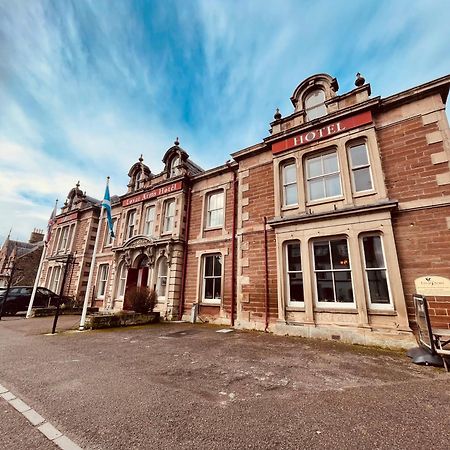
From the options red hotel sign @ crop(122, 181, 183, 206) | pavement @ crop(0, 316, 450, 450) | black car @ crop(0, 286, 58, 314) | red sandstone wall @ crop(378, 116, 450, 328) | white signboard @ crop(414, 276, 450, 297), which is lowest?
pavement @ crop(0, 316, 450, 450)

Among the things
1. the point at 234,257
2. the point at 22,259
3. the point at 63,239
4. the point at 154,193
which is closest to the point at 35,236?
the point at 22,259

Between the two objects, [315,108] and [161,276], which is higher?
[315,108]

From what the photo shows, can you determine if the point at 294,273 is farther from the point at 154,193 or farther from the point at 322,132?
the point at 154,193

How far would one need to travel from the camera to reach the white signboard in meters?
6.56

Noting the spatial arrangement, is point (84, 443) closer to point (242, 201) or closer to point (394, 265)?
point (394, 265)

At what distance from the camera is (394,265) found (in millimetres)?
7371

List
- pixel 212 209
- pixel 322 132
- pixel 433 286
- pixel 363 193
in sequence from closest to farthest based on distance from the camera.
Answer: pixel 433 286, pixel 363 193, pixel 322 132, pixel 212 209

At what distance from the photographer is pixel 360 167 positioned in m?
8.91

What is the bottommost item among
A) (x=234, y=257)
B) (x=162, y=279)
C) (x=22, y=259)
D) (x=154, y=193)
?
(x=162, y=279)

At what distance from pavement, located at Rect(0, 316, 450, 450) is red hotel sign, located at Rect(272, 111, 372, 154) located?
7869mm

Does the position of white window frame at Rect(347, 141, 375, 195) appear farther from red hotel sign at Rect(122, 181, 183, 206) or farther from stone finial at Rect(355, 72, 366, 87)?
red hotel sign at Rect(122, 181, 183, 206)

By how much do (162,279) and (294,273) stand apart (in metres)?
7.73

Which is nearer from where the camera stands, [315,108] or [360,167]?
[360,167]

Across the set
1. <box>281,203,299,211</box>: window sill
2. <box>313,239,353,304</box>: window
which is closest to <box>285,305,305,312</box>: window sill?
<box>313,239,353,304</box>: window
